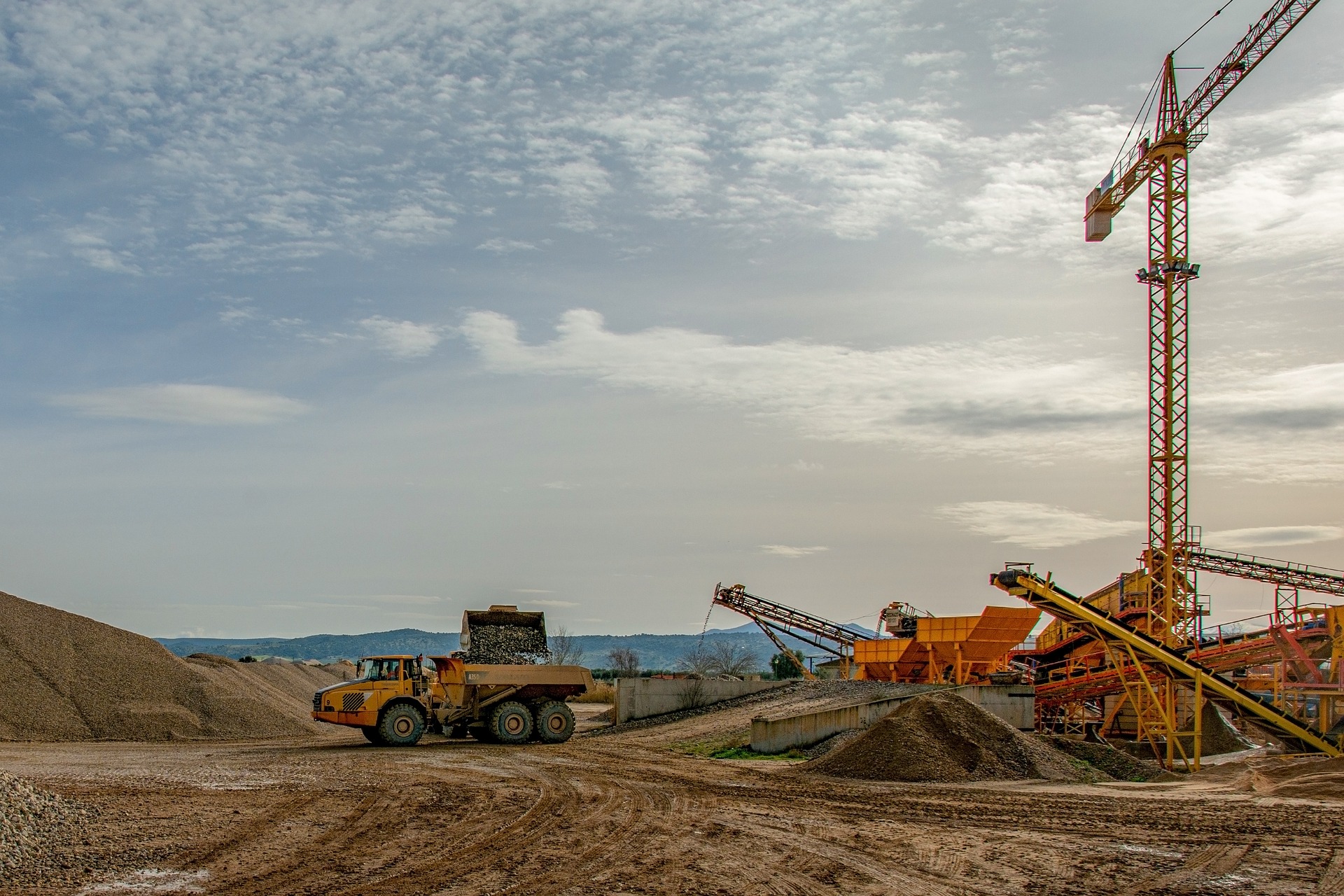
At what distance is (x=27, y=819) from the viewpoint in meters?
11.7

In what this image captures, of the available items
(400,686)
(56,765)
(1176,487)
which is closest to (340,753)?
(400,686)

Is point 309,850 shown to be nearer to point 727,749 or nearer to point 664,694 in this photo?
point 727,749

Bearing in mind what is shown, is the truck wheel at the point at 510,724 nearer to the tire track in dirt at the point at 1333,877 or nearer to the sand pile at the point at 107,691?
the sand pile at the point at 107,691

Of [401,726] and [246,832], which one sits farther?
[401,726]

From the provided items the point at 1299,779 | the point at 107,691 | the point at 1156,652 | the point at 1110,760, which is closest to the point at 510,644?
the point at 107,691

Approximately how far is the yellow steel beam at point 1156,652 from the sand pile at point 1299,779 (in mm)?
1704

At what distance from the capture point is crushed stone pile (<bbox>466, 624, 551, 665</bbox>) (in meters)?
29.6

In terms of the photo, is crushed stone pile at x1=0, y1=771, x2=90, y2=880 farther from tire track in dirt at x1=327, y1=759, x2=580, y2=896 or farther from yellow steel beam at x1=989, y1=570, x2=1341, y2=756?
yellow steel beam at x1=989, y1=570, x2=1341, y2=756

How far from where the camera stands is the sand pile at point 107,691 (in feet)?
93.4

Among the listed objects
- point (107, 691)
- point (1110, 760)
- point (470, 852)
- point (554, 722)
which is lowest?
point (470, 852)

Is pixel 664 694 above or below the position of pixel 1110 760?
above

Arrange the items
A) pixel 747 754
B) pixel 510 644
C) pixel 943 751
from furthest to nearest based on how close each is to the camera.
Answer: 1. pixel 510 644
2. pixel 747 754
3. pixel 943 751

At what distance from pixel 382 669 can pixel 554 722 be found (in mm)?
4199

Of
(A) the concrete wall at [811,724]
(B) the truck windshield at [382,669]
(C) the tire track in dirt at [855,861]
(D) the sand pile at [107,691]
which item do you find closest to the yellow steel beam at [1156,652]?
(A) the concrete wall at [811,724]
